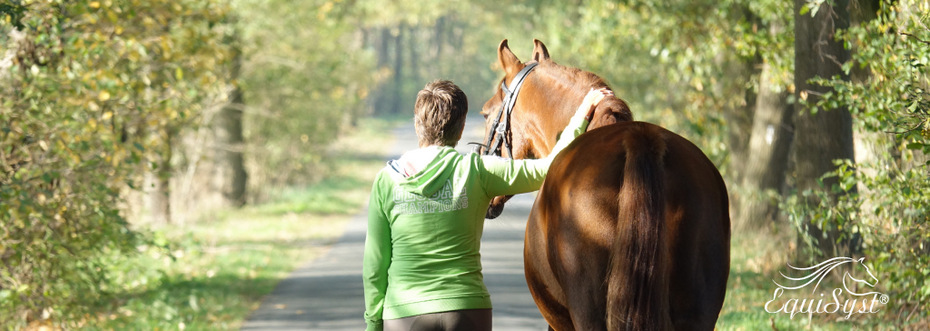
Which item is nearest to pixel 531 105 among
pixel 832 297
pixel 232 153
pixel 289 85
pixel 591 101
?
pixel 591 101

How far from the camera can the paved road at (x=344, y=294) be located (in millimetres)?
9438

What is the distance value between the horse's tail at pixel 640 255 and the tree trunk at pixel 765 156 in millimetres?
10892

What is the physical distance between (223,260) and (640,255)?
11342 millimetres

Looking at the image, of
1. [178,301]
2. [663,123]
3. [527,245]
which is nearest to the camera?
[527,245]

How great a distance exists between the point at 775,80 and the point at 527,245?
8.11 metres

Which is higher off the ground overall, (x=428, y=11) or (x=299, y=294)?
(x=428, y=11)

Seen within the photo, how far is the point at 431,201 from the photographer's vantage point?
13.2 ft

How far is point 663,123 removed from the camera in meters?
18.2

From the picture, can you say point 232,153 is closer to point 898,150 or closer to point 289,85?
point 289,85

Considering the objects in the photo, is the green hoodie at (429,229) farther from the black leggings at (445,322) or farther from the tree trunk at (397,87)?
the tree trunk at (397,87)

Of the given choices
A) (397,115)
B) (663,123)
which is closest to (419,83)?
(397,115)

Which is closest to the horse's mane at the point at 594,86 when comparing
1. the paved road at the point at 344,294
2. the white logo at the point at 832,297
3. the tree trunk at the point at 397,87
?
the paved road at the point at 344,294

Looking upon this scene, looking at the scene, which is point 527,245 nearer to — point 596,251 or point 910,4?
point 596,251

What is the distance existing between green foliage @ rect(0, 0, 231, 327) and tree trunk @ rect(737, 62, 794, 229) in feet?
26.0
